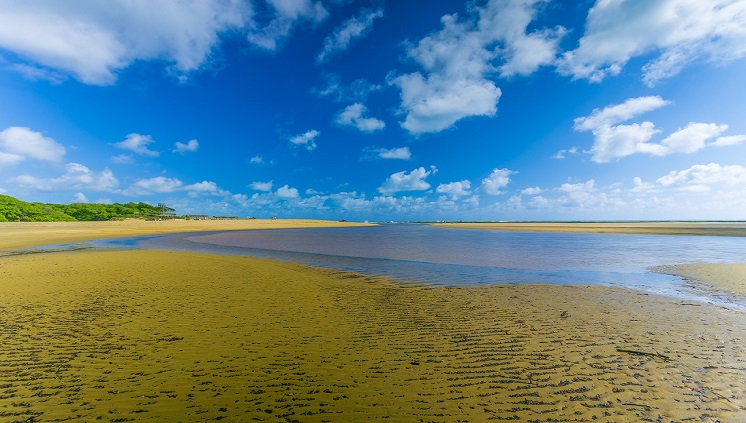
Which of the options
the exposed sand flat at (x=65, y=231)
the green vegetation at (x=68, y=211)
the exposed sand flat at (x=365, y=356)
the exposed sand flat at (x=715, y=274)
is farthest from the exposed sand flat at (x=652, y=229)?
the green vegetation at (x=68, y=211)

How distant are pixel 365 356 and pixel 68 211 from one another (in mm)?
149047

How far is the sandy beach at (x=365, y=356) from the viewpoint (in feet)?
16.2

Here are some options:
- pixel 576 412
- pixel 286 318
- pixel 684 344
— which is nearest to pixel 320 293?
pixel 286 318

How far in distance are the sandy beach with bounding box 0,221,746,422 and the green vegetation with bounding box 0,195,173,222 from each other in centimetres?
11284

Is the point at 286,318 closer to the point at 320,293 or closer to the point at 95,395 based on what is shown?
the point at 320,293

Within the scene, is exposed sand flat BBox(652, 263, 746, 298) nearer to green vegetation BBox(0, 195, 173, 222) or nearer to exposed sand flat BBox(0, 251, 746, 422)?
exposed sand flat BBox(0, 251, 746, 422)

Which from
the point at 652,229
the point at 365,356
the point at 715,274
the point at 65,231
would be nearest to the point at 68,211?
the point at 65,231

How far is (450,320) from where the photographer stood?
9273mm

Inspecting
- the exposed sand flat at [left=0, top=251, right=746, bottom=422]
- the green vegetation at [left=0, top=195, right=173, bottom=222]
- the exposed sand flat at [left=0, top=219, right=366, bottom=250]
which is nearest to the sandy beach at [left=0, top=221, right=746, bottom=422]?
the exposed sand flat at [left=0, top=251, right=746, bottom=422]

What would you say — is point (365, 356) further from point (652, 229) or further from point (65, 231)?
point (652, 229)

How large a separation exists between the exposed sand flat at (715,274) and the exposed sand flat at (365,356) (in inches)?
189

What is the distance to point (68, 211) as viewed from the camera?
109 m

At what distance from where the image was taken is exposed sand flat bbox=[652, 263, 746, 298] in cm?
1355

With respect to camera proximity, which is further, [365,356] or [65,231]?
[65,231]
